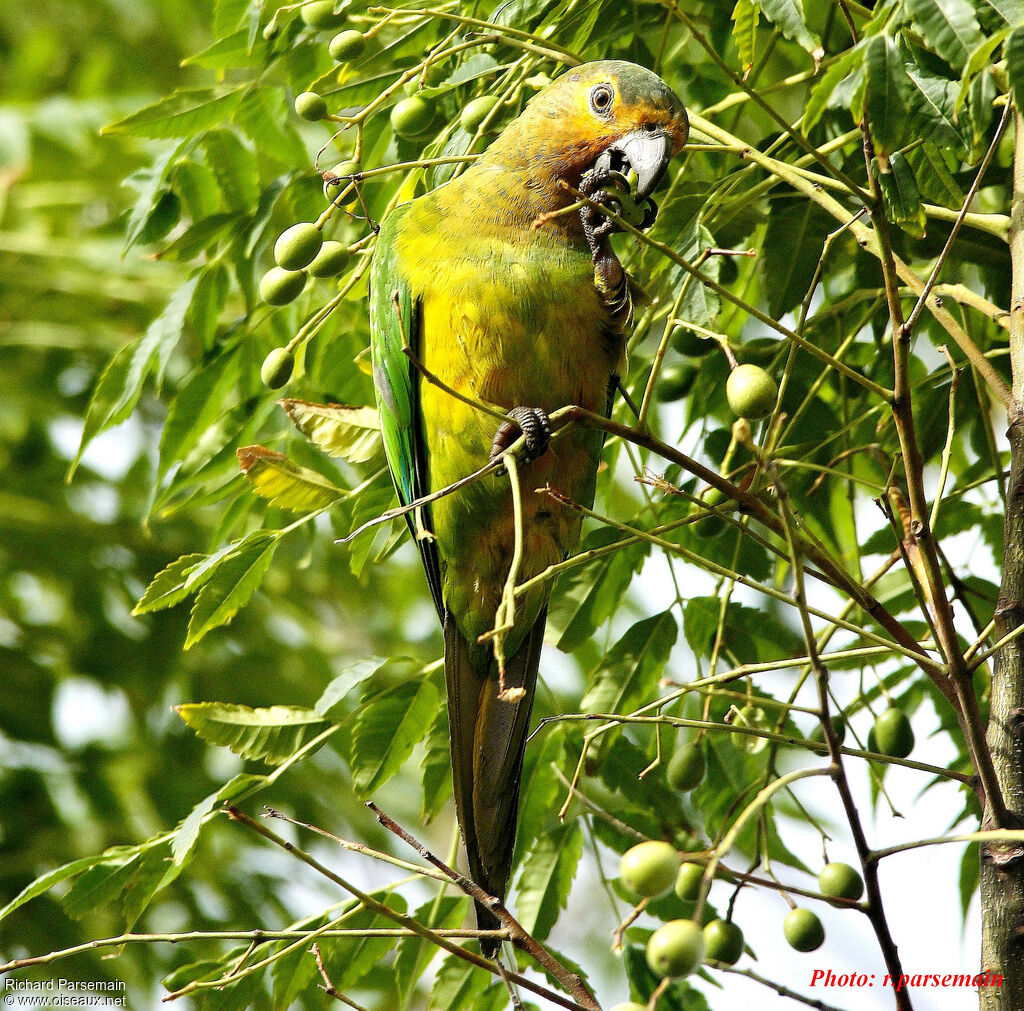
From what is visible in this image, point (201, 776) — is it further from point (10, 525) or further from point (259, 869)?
point (10, 525)

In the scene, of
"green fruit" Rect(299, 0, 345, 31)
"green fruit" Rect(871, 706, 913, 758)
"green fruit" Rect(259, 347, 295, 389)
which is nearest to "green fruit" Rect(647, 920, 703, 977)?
"green fruit" Rect(871, 706, 913, 758)

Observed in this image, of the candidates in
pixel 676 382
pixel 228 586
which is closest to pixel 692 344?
pixel 676 382

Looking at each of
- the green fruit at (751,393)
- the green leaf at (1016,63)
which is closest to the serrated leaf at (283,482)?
the green fruit at (751,393)

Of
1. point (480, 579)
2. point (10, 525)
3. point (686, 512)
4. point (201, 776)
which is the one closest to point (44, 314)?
point (10, 525)

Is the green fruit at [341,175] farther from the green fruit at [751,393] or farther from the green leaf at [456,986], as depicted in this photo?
the green leaf at [456,986]

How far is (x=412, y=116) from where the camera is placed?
6.99 ft

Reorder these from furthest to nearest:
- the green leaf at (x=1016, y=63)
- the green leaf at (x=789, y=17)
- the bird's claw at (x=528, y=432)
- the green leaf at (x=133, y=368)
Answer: the green leaf at (x=133, y=368)
the bird's claw at (x=528, y=432)
the green leaf at (x=789, y=17)
the green leaf at (x=1016, y=63)

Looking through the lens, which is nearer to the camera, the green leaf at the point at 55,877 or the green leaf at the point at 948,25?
the green leaf at the point at 948,25

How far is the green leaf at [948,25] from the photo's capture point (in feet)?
4.60

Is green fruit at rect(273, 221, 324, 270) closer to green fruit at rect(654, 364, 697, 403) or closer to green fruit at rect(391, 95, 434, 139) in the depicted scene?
green fruit at rect(391, 95, 434, 139)

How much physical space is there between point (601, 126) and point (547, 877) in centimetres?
150

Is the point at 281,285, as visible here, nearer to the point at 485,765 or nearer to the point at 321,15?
the point at 321,15

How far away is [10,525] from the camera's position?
403 cm

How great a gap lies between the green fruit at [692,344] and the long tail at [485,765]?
1.99ft
